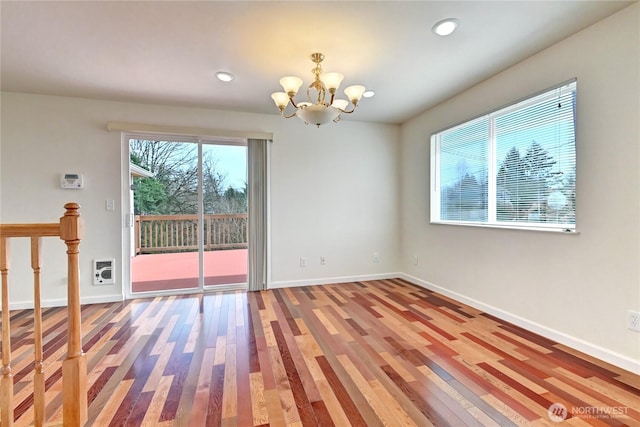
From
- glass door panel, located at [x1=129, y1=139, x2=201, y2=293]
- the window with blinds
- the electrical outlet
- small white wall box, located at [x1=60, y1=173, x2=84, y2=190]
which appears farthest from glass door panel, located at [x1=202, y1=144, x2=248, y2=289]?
Answer: the electrical outlet

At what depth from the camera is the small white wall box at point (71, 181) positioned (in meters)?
3.43

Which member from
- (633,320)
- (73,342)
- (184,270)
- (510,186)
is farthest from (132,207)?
(633,320)

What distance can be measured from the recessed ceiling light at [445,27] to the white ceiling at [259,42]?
5cm

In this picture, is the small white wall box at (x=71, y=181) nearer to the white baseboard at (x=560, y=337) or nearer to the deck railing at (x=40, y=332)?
the deck railing at (x=40, y=332)

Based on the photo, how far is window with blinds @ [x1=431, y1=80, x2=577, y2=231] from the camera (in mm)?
2424

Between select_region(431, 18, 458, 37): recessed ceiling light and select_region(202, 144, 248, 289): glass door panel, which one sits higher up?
select_region(431, 18, 458, 37): recessed ceiling light

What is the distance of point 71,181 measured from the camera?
3.45 metres

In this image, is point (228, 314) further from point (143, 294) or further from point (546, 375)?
point (546, 375)

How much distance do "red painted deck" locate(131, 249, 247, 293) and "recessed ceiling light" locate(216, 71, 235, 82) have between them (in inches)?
88.8

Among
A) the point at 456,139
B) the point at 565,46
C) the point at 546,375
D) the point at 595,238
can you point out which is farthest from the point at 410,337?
the point at 565,46

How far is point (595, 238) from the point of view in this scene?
2.19m

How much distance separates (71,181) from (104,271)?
115cm

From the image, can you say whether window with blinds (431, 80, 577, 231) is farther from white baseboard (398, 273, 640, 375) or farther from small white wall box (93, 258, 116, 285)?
small white wall box (93, 258, 116, 285)

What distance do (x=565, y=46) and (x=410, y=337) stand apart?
9.04ft
